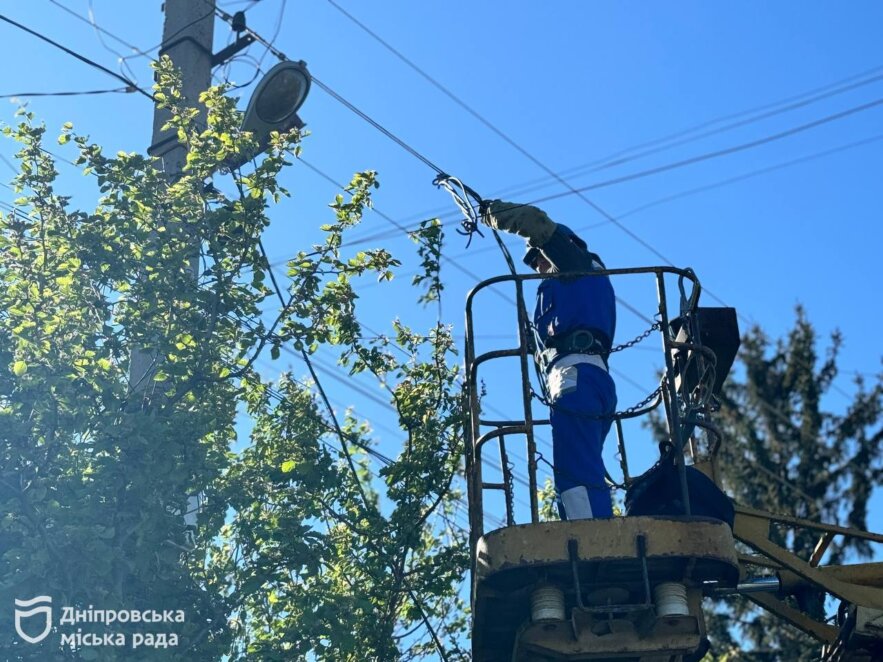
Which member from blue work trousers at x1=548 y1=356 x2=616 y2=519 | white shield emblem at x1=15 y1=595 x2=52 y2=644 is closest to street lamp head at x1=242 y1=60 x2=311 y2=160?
blue work trousers at x1=548 y1=356 x2=616 y2=519

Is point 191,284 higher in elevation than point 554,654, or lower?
higher

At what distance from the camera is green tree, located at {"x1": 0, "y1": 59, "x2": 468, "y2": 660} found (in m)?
8.30

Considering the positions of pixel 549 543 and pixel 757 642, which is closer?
pixel 549 543

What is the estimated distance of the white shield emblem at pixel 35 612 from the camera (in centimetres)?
792

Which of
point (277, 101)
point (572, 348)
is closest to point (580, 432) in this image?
point (572, 348)

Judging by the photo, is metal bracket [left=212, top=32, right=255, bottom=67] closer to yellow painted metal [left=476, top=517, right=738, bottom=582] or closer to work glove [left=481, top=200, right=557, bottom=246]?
work glove [left=481, top=200, right=557, bottom=246]

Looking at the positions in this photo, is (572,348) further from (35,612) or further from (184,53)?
(184,53)

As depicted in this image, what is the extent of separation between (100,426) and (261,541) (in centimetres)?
143

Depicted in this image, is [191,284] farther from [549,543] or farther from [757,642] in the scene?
[757,642]

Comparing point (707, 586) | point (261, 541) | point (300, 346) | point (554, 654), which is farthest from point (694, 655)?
point (300, 346)

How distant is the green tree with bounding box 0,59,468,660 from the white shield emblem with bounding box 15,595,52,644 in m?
0.05

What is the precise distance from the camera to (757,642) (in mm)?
23000

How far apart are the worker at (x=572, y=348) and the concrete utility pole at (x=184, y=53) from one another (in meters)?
3.49

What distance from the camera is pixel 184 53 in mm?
11047
